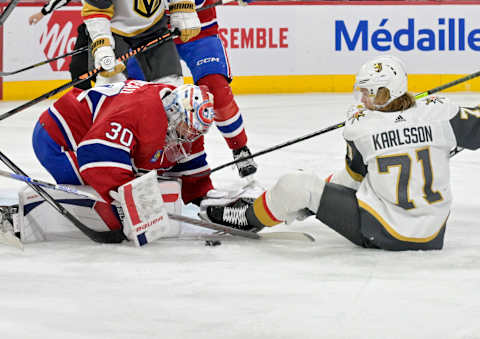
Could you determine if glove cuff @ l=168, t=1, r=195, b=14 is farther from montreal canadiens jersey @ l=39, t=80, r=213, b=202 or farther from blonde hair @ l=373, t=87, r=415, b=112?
blonde hair @ l=373, t=87, r=415, b=112

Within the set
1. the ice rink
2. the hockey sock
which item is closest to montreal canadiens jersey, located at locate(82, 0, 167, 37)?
the hockey sock

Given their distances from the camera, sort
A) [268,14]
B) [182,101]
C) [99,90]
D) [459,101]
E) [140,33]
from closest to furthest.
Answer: [182,101]
[99,90]
[140,33]
[459,101]
[268,14]

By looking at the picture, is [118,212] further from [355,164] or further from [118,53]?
[118,53]

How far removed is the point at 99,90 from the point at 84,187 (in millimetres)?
301

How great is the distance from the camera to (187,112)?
2.48 meters

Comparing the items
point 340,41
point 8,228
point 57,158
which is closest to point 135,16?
point 57,158

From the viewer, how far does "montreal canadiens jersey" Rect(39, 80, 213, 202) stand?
94.3 inches

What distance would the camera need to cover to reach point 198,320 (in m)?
1.79

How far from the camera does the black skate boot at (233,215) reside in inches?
101

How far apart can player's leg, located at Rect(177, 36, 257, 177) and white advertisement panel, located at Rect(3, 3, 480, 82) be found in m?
3.25

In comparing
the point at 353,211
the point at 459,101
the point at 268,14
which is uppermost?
the point at 353,211

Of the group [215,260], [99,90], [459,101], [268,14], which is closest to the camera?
[215,260]

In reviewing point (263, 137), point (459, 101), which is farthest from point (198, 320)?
point (459, 101)

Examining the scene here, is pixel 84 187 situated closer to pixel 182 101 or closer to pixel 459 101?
pixel 182 101
